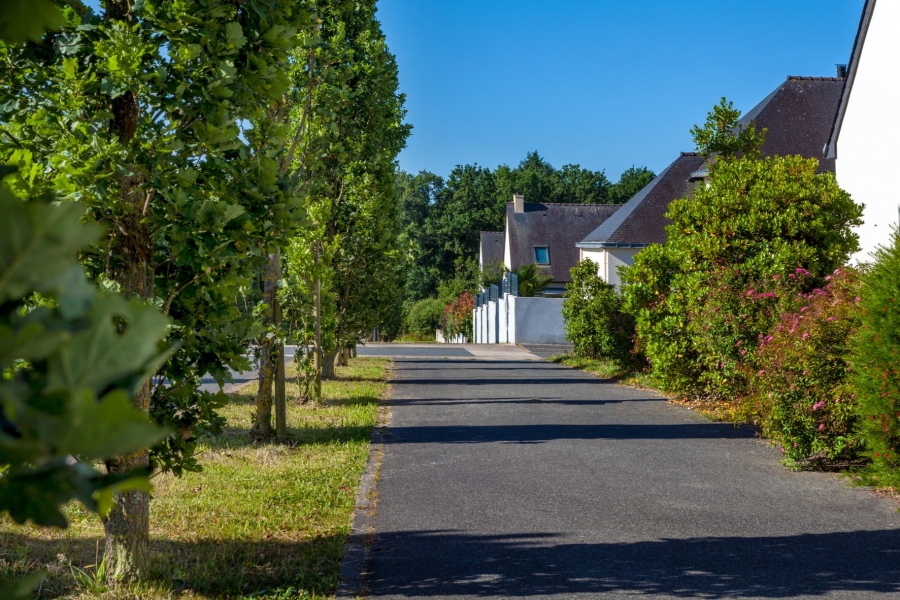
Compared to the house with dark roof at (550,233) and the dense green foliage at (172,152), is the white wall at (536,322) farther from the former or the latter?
the dense green foliage at (172,152)

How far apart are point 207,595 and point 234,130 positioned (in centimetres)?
272

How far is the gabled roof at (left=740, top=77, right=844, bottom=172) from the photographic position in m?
25.8

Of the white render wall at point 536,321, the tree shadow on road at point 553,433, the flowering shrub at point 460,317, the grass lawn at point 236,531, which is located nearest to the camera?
the grass lawn at point 236,531

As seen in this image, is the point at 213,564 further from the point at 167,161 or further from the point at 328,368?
the point at 328,368

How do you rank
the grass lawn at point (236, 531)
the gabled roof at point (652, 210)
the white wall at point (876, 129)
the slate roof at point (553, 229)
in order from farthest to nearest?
the slate roof at point (553, 229) < the gabled roof at point (652, 210) < the white wall at point (876, 129) < the grass lawn at point (236, 531)

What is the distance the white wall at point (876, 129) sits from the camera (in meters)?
13.5

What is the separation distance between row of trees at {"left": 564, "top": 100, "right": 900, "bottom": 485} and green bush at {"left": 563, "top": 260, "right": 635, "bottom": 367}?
3.87 m

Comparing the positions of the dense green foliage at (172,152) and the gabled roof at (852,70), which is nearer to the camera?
the dense green foliage at (172,152)

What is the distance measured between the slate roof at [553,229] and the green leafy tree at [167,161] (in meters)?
47.7

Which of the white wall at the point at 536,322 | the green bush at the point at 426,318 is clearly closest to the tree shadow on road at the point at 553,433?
the white wall at the point at 536,322

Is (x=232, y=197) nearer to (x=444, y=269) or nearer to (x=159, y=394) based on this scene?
(x=159, y=394)

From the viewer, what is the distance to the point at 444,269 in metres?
84.2

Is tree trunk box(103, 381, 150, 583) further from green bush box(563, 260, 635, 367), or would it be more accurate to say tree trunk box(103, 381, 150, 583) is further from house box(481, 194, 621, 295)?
house box(481, 194, 621, 295)

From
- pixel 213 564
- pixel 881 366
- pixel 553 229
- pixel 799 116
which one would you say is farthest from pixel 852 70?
pixel 553 229
